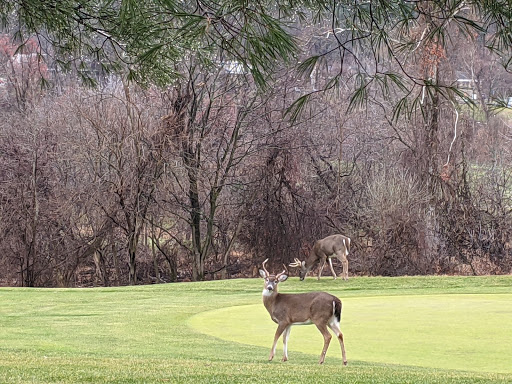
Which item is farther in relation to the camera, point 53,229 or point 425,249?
point 53,229

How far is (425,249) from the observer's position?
25.9m

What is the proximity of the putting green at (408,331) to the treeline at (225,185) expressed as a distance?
10.4m

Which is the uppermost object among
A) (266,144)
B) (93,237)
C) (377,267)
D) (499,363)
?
(266,144)

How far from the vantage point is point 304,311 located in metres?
10.1

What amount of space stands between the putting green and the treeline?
10.4m

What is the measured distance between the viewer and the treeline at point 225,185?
26688mm

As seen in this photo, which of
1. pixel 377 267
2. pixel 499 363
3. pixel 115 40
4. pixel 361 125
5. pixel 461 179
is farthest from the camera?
pixel 361 125

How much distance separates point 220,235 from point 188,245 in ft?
3.69

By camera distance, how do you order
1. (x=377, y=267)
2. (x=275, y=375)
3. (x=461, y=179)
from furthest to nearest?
(x=461, y=179) → (x=377, y=267) → (x=275, y=375)

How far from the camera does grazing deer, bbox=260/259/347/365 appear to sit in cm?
998

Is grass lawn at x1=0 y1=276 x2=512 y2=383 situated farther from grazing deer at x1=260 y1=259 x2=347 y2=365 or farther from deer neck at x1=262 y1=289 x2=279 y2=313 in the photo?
deer neck at x1=262 y1=289 x2=279 y2=313

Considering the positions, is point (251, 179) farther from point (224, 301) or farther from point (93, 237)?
point (224, 301)

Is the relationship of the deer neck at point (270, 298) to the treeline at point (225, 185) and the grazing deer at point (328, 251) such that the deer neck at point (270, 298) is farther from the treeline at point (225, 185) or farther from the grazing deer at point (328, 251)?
the treeline at point (225, 185)

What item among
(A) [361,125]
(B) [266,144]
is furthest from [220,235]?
(A) [361,125]
